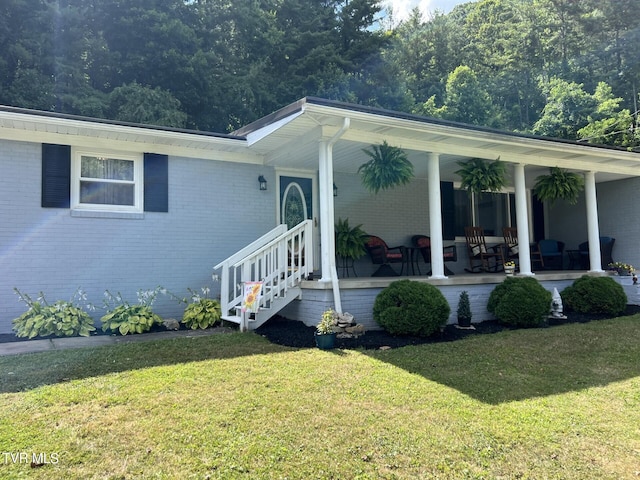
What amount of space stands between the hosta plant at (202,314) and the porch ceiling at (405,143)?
272 cm

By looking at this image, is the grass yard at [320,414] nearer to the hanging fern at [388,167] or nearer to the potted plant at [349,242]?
the hanging fern at [388,167]

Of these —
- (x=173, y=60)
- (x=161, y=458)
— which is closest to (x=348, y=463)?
(x=161, y=458)

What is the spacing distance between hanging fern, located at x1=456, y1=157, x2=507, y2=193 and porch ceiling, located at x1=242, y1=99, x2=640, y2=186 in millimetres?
179

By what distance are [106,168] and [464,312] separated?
236 inches

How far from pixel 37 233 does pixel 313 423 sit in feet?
17.7

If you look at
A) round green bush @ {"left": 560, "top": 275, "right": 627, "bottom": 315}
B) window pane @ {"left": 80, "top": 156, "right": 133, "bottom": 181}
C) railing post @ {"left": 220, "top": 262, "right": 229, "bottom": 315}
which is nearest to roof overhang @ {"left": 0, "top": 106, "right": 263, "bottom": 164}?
window pane @ {"left": 80, "top": 156, "right": 133, "bottom": 181}

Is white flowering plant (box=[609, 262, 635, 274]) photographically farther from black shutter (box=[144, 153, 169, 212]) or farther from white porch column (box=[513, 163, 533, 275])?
black shutter (box=[144, 153, 169, 212])

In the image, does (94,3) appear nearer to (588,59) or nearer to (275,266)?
(275,266)

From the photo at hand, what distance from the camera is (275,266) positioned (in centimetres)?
670

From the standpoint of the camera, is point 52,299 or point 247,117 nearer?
point 52,299

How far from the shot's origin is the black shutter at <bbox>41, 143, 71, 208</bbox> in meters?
6.41

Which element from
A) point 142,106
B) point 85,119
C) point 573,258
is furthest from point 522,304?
point 142,106

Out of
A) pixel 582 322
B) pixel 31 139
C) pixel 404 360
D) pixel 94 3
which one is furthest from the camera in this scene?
pixel 94 3

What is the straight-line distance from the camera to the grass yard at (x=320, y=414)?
2.48 metres
